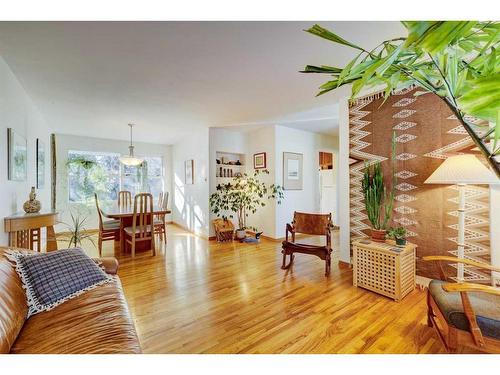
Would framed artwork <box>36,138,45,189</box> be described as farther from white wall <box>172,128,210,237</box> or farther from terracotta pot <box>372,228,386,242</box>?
terracotta pot <box>372,228,386,242</box>

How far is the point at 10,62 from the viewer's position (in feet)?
6.74

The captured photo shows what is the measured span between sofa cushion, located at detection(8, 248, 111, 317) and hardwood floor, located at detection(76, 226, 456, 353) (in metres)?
0.56

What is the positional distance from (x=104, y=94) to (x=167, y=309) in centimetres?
257

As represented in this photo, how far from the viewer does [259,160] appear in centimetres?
479

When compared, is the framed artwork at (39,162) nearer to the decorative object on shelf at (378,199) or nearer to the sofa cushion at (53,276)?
the sofa cushion at (53,276)

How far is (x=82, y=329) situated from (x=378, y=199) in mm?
2697

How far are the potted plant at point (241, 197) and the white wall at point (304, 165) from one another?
0.27m

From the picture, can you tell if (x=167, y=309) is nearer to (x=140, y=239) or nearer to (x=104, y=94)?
(x=140, y=239)

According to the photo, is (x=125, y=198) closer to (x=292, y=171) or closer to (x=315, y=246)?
(x=292, y=171)

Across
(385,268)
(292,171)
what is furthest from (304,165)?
(385,268)

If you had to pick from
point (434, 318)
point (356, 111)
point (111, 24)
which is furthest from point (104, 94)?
point (434, 318)

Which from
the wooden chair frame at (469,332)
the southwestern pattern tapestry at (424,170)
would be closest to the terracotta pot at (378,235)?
the southwestern pattern tapestry at (424,170)

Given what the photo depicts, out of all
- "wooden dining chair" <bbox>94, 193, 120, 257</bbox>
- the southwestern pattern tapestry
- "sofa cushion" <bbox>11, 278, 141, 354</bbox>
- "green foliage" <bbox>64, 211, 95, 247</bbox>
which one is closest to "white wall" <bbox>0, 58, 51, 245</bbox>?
"green foliage" <bbox>64, 211, 95, 247</bbox>
